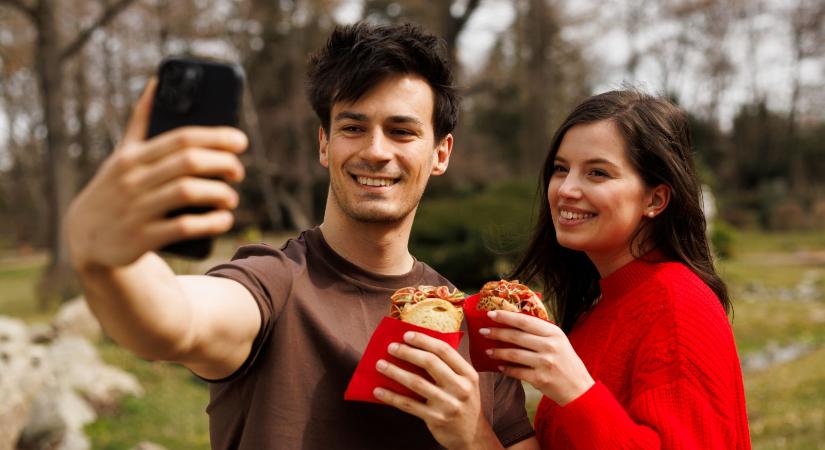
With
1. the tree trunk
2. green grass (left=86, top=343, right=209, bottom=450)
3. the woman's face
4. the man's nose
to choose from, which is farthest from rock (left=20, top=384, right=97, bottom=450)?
the tree trunk

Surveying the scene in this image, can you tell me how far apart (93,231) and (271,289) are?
0.92 m

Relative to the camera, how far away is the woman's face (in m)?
2.40

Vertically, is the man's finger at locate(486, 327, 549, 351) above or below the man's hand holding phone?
below

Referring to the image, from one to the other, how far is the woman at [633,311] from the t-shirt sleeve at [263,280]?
0.61 meters

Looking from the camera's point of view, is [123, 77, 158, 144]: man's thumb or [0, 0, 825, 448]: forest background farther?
[0, 0, 825, 448]: forest background

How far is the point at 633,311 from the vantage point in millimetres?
2338

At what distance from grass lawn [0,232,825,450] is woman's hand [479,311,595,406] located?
2897 millimetres

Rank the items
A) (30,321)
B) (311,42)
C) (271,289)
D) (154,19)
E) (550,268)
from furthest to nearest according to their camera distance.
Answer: (311,42), (154,19), (30,321), (550,268), (271,289)

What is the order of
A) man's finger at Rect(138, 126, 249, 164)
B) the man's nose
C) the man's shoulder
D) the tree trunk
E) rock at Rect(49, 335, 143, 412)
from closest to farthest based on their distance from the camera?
man's finger at Rect(138, 126, 249, 164), the man's nose, the man's shoulder, rock at Rect(49, 335, 143, 412), the tree trunk

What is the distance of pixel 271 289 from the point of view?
2.08 m

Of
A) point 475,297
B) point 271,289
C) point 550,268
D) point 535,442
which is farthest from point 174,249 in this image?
point 550,268

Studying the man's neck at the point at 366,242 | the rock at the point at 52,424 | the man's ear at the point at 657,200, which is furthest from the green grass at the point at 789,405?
the rock at the point at 52,424

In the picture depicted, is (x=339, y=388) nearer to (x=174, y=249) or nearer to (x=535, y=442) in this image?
(x=535, y=442)

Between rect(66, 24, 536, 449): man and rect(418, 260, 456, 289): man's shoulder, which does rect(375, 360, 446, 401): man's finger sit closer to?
rect(66, 24, 536, 449): man
